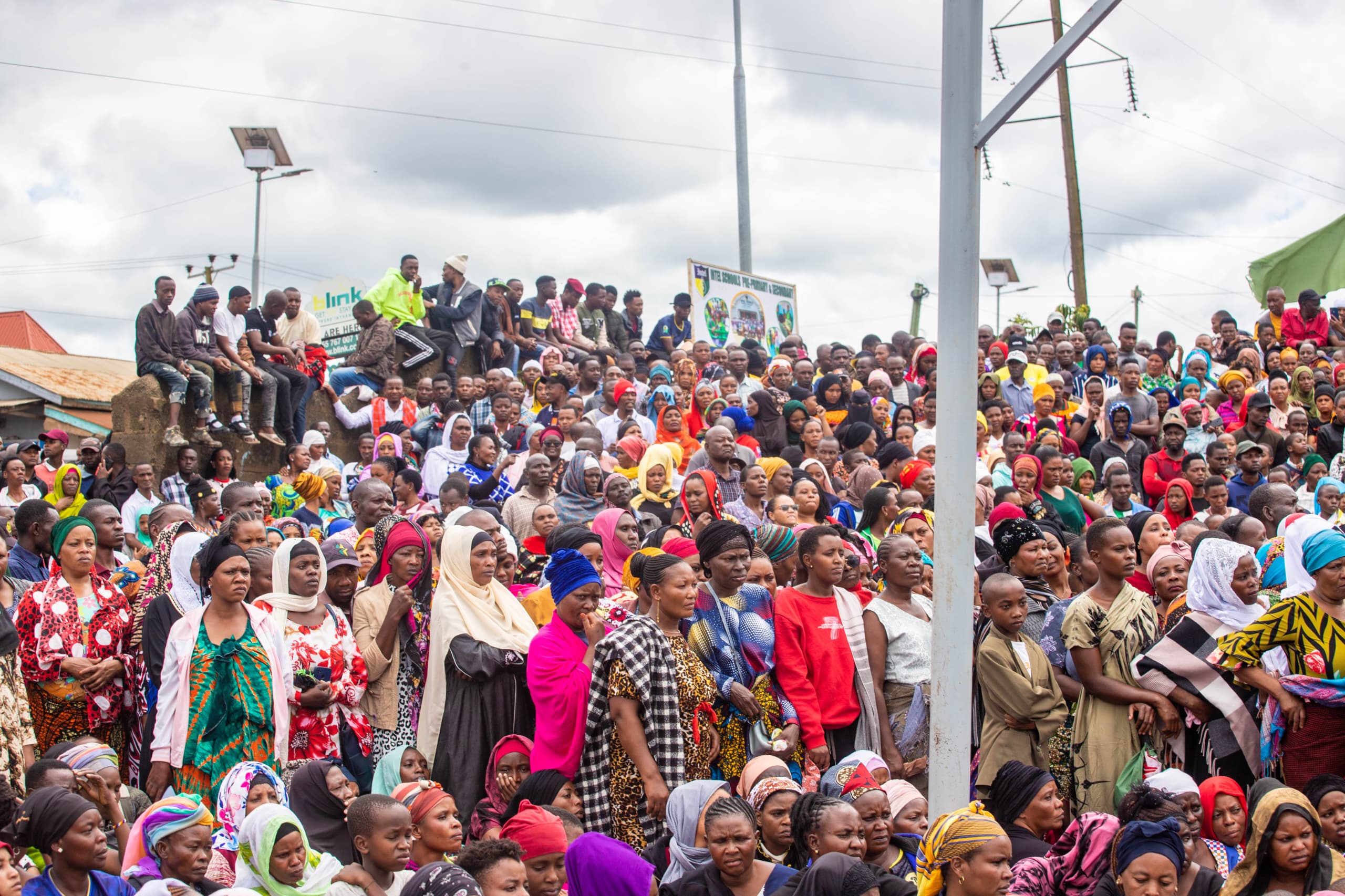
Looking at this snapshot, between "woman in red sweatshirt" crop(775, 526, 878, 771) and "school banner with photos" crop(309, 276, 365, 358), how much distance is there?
1298 centimetres

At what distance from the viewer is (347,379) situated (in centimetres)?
1413

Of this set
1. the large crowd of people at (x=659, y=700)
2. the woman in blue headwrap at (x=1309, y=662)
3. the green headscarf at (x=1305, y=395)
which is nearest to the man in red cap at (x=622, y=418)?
the large crowd of people at (x=659, y=700)

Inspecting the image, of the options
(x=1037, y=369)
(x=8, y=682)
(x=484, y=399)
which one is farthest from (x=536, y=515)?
(x=1037, y=369)

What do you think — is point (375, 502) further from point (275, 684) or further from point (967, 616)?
point (967, 616)

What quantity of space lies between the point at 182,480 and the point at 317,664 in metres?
5.51

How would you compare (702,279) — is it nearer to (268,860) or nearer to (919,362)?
(919,362)

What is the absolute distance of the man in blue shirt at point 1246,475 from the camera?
33.8ft

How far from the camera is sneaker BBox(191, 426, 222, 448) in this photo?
1188 cm

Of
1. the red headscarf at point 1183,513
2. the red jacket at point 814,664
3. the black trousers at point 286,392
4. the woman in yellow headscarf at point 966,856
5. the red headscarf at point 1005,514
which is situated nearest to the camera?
the woman in yellow headscarf at point 966,856

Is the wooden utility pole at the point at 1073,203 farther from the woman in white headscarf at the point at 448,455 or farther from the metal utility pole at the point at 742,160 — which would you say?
the woman in white headscarf at the point at 448,455

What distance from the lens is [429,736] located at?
18.7 ft

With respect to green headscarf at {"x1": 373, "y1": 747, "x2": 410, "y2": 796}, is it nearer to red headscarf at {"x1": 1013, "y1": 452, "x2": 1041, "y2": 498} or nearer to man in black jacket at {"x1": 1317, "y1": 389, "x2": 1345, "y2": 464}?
red headscarf at {"x1": 1013, "y1": 452, "x2": 1041, "y2": 498}

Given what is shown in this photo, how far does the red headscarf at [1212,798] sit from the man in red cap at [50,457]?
382 inches

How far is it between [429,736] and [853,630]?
2.08 metres
